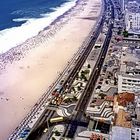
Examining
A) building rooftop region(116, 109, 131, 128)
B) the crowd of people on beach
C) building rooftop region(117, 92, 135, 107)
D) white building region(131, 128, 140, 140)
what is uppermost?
the crowd of people on beach

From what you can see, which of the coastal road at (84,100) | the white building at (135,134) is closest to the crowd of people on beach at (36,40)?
the coastal road at (84,100)

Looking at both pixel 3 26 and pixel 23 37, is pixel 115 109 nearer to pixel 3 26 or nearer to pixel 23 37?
pixel 23 37

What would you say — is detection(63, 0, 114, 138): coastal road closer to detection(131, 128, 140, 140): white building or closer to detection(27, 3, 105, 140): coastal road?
detection(27, 3, 105, 140): coastal road

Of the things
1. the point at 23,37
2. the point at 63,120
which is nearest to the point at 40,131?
the point at 63,120

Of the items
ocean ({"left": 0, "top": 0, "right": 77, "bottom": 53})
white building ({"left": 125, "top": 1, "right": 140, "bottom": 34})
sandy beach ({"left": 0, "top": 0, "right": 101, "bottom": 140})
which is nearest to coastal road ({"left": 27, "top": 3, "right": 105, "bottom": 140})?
sandy beach ({"left": 0, "top": 0, "right": 101, "bottom": 140})

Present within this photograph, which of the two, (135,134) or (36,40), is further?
(36,40)

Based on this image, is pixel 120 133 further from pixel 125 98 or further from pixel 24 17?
pixel 24 17

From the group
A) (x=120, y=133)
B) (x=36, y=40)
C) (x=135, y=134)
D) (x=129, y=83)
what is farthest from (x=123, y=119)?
(x=36, y=40)
